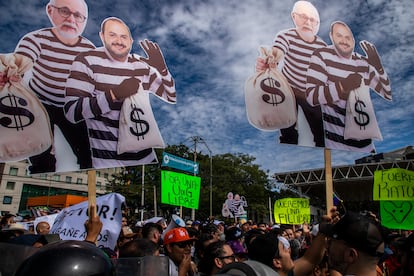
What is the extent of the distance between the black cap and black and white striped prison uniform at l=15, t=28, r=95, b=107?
4.09 m

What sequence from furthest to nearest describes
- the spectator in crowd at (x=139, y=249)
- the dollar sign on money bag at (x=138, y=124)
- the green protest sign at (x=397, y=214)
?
the green protest sign at (x=397, y=214)
the dollar sign on money bag at (x=138, y=124)
the spectator in crowd at (x=139, y=249)

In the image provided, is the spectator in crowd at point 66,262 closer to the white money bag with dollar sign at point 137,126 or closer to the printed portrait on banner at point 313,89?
the white money bag with dollar sign at point 137,126

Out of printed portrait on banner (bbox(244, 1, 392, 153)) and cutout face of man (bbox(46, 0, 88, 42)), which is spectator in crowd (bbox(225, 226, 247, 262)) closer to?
printed portrait on banner (bbox(244, 1, 392, 153))

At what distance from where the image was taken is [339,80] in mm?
6910

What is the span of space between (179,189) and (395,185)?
230 inches

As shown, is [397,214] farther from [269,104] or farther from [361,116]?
[269,104]

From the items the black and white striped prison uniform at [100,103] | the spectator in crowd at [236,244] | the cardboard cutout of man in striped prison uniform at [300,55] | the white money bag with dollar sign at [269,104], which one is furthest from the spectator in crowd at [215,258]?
the cardboard cutout of man in striped prison uniform at [300,55]

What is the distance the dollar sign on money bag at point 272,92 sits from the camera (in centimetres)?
657

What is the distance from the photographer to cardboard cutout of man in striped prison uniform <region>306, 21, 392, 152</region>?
6.69 m

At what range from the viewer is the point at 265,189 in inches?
1759

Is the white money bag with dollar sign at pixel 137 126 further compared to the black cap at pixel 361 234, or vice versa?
the white money bag with dollar sign at pixel 137 126

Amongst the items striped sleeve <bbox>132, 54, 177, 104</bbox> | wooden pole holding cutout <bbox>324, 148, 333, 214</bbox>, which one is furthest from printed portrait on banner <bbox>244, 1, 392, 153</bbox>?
striped sleeve <bbox>132, 54, 177, 104</bbox>

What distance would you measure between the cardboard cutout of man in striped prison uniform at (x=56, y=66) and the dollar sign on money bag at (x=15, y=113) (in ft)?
0.85

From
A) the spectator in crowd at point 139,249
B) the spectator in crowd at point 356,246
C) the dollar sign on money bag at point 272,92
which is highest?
the dollar sign on money bag at point 272,92
